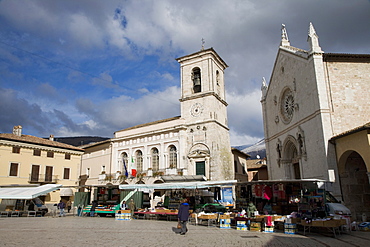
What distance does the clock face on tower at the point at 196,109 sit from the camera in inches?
1141

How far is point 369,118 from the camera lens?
17.1 meters

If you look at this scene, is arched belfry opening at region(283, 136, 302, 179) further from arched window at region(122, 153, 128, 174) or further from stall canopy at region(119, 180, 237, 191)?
arched window at region(122, 153, 128, 174)

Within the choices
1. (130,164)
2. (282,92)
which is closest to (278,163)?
(282,92)

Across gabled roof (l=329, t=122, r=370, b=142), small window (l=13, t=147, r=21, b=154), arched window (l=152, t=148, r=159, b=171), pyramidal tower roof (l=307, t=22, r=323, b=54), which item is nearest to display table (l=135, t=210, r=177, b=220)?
arched window (l=152, t=148, r=159, b=171)

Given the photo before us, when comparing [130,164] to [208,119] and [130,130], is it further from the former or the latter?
[208,119]

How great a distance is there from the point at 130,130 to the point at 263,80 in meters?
15.9

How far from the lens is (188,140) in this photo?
28.7m

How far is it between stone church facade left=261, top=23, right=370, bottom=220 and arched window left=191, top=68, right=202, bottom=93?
10598 millimetres

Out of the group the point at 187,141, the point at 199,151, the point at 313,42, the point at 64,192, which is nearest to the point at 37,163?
the point at 64,192

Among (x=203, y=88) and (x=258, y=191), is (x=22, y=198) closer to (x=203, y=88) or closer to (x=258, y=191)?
(x=258, y=191)

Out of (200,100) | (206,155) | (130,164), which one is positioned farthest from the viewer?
(130,164)

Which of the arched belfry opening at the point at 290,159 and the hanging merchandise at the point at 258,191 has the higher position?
the arched belfry opening at the point at 290,159

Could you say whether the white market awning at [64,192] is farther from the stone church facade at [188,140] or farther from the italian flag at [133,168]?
the italian flag at [133,168]

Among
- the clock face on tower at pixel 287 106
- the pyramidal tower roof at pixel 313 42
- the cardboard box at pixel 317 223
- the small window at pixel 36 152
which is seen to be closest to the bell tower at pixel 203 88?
the clock face on tower at pixel 287 106
